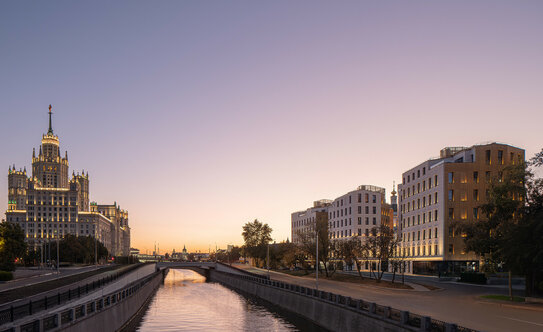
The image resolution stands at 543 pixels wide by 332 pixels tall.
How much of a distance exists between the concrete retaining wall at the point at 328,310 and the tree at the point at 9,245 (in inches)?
1640

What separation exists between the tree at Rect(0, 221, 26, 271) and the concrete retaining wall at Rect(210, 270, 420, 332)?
4166 centimetres

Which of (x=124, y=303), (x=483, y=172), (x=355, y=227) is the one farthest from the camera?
(x=355, y=227)

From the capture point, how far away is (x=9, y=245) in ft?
268

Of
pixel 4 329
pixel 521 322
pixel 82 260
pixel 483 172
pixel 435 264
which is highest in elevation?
pixel 483 172

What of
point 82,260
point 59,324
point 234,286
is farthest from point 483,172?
point 82,260

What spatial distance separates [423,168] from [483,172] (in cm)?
1475

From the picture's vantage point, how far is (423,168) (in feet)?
331

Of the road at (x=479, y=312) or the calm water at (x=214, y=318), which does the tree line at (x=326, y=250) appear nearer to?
the calm water at (x=214, y=318)

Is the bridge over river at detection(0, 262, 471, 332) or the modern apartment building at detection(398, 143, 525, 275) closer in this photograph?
the bridge over river at detection(0, 262, 471, 332)

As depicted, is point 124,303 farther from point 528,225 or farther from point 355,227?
point 355,227

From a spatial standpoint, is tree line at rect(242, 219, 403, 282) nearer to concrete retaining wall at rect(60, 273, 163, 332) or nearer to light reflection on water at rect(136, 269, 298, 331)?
light reflection on water at rect(136, 269, 298, 331)

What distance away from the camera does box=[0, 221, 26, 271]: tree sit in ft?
252

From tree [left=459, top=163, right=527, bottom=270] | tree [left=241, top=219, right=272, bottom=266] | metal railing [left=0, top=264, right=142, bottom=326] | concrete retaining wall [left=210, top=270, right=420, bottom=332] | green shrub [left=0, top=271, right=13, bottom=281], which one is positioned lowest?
tree [left=241, top=219, right=272, bottom=266]

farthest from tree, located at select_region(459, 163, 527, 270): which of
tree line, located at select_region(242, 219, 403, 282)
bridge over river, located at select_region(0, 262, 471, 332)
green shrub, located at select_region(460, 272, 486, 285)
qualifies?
green shrub, located at select_region(460, 272, 486, 285)
